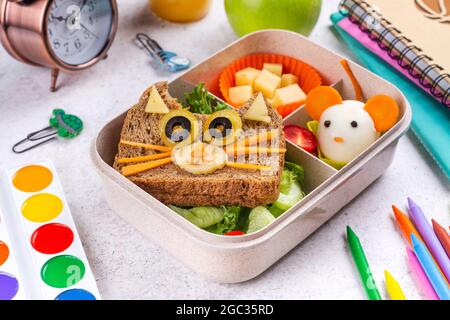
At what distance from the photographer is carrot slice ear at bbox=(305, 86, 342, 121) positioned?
4.98ft

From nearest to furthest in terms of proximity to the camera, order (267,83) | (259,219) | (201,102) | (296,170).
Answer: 1. (259,219)
2. (296,170)
3. (201,102)
4. (267,83)

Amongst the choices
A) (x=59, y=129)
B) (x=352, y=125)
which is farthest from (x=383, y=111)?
(x=59, y=129)

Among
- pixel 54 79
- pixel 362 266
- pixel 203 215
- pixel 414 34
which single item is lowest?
pixel 54 79

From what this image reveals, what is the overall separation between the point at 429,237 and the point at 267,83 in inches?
22.1

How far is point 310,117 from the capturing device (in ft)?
5.26

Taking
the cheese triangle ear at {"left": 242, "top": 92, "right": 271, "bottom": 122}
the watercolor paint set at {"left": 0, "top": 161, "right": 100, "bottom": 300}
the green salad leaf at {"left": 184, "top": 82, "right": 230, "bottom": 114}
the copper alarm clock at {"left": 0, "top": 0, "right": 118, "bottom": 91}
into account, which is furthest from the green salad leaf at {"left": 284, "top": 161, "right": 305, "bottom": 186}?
the copper alarm clock at {"left": 0, "top": 0, "right": 118, "bottom": 91}

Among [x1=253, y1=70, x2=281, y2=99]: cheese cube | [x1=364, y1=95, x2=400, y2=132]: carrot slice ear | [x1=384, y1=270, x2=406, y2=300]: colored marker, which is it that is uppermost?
[x1=364, y1=95, x2=400, y2=132]: carrot slice ear

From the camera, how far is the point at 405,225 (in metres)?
1.40

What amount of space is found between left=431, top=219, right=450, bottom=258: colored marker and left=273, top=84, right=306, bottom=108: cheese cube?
17.8 inches

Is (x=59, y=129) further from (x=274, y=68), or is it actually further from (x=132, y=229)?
(x=274, y=68)

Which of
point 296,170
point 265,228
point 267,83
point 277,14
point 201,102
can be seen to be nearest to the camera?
point 265,228

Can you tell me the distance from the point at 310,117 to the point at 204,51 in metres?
0.48

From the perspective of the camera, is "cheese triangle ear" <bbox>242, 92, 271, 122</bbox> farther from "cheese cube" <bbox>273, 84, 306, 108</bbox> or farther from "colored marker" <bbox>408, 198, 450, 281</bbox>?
"colored marker" <bbox>408, 198, 450, 281</bbox>

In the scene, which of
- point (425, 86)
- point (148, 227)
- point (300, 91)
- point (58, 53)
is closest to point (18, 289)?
point (148, 227)
